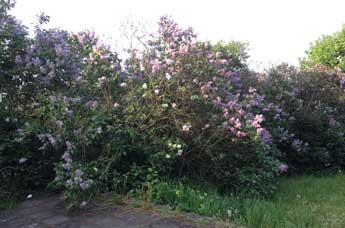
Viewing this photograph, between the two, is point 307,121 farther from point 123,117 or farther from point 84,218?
point 84,218

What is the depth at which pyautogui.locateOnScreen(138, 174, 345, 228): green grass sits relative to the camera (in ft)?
13.7

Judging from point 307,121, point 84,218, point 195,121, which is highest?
point 307,121

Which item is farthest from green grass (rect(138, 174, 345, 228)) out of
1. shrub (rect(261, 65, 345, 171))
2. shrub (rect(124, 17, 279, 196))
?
Answer: shrub (rect(261, 65, 345, 171))

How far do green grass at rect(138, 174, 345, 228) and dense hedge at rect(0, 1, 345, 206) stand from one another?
0.33 m

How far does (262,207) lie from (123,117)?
78.9 inches

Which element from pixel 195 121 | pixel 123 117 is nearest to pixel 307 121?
pixel 195 121

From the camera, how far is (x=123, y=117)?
18.0 feet

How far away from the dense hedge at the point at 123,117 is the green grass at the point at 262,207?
33cm

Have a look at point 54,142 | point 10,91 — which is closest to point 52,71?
point 10,91

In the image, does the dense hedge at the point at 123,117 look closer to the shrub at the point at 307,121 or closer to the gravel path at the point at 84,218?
the gravel path at the point at 84,218

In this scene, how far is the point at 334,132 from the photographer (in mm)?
8445

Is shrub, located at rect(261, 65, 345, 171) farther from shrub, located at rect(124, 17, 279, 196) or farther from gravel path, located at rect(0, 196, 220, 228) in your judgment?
gravel path, located at rect(0, 196, 220, 228)

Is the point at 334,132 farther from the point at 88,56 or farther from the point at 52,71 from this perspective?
the point at 52,71

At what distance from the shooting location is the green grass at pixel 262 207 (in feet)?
13.7
